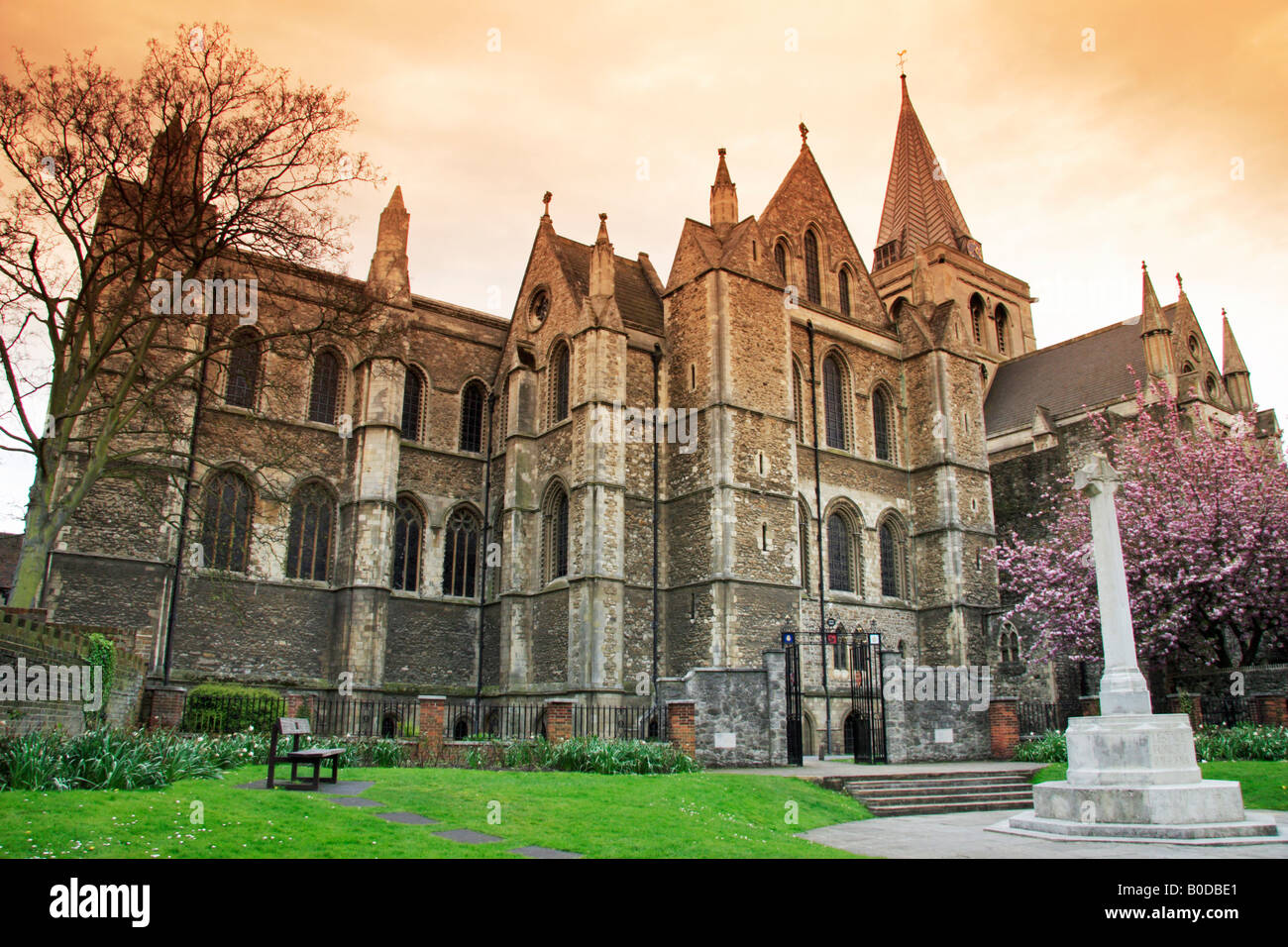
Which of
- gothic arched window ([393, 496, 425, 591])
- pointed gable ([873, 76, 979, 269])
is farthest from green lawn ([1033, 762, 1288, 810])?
pointed gable ([873, 76, 979, 269])

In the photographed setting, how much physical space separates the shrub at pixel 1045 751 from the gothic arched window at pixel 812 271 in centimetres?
1534

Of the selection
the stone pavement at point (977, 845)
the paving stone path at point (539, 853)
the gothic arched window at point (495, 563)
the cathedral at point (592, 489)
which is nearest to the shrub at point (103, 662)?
the cathedral at point (592, 489)

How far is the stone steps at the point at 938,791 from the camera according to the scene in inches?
548

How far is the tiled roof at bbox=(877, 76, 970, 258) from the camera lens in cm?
5319

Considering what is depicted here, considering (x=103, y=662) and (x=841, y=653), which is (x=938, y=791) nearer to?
(x=841, y=653)

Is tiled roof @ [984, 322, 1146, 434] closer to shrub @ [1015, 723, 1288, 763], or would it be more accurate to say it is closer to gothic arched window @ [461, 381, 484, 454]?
shrub @ [1015, 723, 1288, 763]

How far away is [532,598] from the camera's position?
26562mm

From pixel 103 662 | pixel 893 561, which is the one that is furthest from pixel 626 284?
pixel 103 662

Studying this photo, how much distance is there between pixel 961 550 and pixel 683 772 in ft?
53.6

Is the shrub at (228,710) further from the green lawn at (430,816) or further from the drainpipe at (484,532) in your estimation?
the drainpipe at (484,532)

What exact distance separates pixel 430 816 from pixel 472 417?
2120cm

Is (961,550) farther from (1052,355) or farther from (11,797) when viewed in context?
(11,797)

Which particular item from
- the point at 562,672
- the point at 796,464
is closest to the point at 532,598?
the point at 562,672
